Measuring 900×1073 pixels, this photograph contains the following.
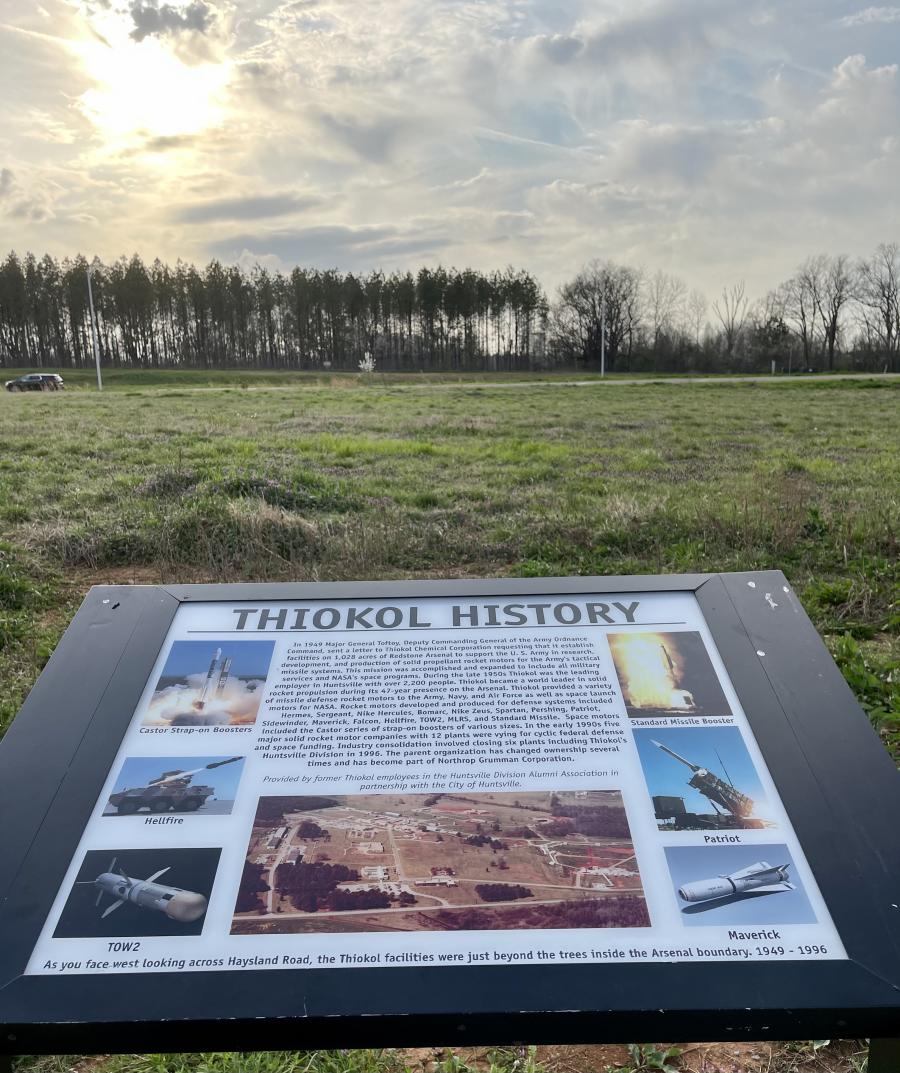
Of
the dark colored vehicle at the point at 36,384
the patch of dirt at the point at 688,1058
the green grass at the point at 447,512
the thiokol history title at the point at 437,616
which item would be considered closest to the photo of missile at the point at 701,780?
the thiokol history title at the point at 437,616

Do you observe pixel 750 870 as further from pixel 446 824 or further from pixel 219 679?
pixel 219 679

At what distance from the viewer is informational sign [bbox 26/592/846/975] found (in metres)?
1.88

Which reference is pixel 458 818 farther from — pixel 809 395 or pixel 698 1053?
pixel 809 395

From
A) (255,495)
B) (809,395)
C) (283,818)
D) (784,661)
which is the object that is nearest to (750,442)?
(255,495)

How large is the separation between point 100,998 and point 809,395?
34017 millimetres

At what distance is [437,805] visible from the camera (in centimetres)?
215

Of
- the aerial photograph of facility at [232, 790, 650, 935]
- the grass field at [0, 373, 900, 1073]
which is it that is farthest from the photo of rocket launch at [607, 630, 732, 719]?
the grass field at [0, 373, 900, 1073]
